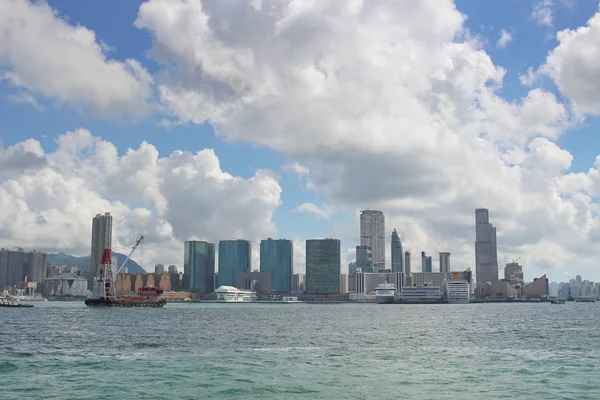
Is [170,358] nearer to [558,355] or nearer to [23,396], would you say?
[23,396]

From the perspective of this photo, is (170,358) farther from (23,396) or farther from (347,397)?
(347,397)

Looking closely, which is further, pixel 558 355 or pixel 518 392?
pixel 558 355

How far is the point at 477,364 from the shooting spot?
2379 inches

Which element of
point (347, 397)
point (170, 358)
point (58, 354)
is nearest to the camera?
point (347, 397)

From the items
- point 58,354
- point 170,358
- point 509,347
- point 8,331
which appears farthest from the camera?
point 8,331

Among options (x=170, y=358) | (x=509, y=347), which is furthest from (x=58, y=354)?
(x=509, y=347)

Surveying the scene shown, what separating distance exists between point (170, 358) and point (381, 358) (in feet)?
76.6

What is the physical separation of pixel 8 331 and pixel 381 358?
7398 centimetres

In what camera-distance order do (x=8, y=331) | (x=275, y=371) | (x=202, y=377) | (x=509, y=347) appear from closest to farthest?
(x=202, y=377) < (x=275, y=371) < (x=509, y=347) < (x=8, y=331)

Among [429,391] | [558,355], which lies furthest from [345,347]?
[429,391]

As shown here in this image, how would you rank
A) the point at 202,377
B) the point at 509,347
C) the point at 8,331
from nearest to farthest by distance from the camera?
the point at 202,377
the point at 509,347
the point at 8,331

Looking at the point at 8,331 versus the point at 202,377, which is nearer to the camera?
the point at 202,377

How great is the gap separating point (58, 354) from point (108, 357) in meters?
7.62

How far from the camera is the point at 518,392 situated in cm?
4606
